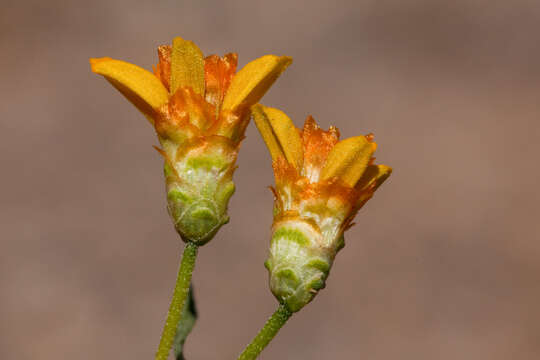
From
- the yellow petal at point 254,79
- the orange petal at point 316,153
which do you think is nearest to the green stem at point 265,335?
the orange petal at point 316,153

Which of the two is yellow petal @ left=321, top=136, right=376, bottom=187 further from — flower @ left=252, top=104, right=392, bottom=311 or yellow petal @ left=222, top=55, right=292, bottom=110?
yellow petal @ left=222, top=55, right=292, bottom=110

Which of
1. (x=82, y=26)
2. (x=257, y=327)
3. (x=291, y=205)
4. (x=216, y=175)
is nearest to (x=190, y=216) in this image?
(x=216, y=175)

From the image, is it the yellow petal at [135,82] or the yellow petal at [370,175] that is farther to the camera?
the yellow petal at [370,175]

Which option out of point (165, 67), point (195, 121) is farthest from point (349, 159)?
point (165, 67)

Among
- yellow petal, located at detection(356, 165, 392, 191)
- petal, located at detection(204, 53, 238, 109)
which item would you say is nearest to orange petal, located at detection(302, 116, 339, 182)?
yellow petal, located at detection(356, 165, 392, 191)

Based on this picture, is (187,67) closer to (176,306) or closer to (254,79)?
(254,79)

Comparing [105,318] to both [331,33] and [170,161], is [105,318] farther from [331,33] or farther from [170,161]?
[170,161]

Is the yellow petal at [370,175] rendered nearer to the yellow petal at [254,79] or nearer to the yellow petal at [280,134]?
the yellow petal at [280,134]

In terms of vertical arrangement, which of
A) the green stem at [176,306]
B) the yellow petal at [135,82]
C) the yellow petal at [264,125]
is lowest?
the green stem at [176,306]
